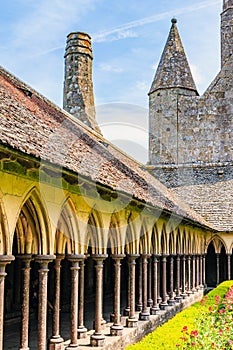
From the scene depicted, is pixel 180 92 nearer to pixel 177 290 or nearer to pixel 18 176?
pixel 177 290

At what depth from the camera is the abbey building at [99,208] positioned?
811 cm

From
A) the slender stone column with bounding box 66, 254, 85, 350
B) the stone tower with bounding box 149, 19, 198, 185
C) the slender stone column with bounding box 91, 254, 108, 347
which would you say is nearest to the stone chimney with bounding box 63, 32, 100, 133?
the stone tower with bounding box 149, 19, 198, 185

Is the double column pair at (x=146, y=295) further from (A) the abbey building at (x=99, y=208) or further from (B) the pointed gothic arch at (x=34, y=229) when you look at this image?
(B) the pointed gothic arch at (x=34, y=229)

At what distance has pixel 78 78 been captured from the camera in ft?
75.5

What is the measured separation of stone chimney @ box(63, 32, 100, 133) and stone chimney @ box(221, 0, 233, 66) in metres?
15.6

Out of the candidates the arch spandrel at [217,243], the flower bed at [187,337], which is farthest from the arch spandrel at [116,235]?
the arch spandrel at [217,243]

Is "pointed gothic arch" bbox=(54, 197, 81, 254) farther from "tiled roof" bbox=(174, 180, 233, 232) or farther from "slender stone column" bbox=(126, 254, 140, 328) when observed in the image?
"tiled roof" bbox=(174, 180, 233, 232)

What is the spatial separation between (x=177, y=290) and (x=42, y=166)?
13054 mm

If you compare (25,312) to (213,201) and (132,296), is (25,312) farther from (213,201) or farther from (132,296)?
(213,201)

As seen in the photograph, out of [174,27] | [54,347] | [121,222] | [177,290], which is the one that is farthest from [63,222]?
[174,27]

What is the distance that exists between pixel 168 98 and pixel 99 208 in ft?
78.6

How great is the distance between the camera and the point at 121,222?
12586mm

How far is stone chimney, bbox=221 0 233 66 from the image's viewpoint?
36656 mm

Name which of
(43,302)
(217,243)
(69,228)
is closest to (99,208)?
(69,228)
